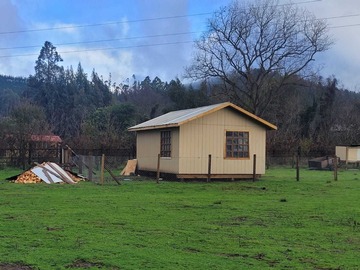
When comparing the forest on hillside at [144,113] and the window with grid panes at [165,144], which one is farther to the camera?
the forest on hillside at [144,113]

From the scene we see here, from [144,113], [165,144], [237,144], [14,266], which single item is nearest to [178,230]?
[14,266]

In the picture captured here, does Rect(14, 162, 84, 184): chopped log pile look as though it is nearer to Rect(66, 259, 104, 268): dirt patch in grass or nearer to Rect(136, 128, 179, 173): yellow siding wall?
Rect(136, 128, 179, 173): yellow siding wall

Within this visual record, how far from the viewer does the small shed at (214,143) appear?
73.9ft

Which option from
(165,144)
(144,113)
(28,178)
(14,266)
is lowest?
(14,266)

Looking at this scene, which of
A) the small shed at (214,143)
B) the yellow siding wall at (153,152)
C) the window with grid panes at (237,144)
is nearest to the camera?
the small shed at (214,143)

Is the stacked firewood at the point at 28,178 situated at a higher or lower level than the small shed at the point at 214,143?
lower

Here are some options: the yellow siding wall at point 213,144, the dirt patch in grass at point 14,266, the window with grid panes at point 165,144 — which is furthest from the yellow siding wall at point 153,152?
the dirt patch in grass at point 14,266

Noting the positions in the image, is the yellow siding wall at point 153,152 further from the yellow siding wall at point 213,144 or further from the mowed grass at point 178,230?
the mowed grass at point 178,230

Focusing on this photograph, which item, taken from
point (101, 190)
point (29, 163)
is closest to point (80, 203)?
point (101, 190)

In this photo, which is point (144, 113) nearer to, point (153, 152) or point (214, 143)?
point (153, 152)

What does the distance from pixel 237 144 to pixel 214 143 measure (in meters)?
1.23

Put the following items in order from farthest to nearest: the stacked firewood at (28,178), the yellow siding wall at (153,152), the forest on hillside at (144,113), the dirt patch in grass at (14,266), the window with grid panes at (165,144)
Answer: the forest on hillside at (144,113)
the window with grid panes at (165,144)
the yellow siding wall at (153,152)
the stacked firewood at (28,178)
the dirt patch in grass at (14,266)

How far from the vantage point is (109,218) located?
10.5 meters

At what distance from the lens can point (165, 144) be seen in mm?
24172
